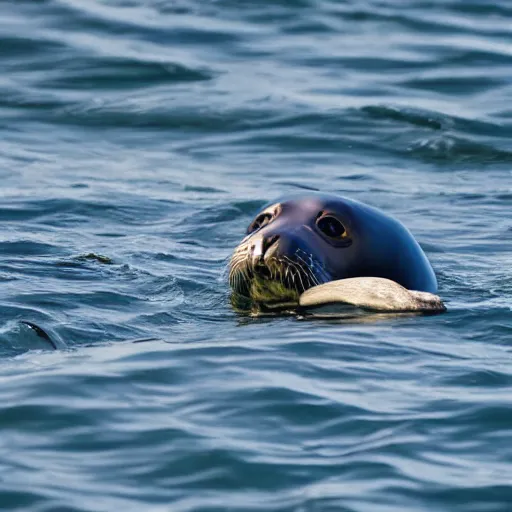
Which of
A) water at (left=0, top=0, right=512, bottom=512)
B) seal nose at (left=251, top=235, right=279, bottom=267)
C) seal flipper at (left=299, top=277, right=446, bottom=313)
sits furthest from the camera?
seal nose at (left=251, top=235, right=279, bottom=267)

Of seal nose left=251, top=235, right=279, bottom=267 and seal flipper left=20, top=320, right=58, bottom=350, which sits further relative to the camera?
seal nose left=251, top=235, right=279, bottom=267

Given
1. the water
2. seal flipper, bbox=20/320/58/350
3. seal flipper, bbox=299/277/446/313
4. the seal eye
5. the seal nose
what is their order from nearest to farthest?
1. the water
2. seal flipper, bbox=20/320/58/350
3. seal flipper, bbox=299/277/446/313
4. the seal nose
5. the seal eye

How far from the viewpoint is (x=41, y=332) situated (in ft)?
23.4

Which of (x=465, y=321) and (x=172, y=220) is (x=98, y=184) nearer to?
(x=172, y=220)

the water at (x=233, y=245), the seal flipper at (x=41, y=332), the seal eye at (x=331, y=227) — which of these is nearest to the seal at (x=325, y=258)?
the seal eye at (x=331, y=227)

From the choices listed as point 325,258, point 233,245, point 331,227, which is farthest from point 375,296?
point 233,245

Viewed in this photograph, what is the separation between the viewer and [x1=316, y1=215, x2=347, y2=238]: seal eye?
8094 mm

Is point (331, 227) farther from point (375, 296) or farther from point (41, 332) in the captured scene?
point (41, 332)

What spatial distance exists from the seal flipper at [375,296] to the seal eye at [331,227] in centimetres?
39

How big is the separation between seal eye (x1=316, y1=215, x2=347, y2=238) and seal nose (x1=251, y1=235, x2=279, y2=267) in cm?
30

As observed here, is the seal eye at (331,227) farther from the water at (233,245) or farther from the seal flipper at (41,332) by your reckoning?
the seal flipper at (41,332)

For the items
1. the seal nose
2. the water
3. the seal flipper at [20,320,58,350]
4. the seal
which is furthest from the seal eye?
the seal flipper at [20,320,58,350]

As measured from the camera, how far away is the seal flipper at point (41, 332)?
701cm

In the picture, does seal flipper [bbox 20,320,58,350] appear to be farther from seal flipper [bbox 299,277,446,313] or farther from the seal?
seal flipper [bbox 299,277,446,313]
